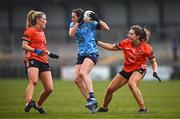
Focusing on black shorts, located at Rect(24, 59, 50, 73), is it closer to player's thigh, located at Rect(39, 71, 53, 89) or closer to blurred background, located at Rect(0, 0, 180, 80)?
player's thigh, located at Rect(39, 71, 53, 89)

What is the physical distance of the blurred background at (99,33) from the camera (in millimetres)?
42969

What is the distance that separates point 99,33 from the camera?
150ft

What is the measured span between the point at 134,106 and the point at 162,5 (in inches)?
1394

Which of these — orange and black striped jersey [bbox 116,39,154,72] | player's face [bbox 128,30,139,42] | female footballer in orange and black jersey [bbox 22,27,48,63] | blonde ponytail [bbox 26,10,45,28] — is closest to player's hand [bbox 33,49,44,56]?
female footballer in orange and black jersey [bbox 22,27,48,63]

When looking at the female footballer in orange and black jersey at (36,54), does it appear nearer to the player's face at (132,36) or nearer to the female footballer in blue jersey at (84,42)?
the female footballer in blue jersey at (84,42)

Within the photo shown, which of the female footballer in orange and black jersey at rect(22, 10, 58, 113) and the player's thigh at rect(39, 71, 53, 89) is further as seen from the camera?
the player's thigh at rect(39, 71, 53, 89)

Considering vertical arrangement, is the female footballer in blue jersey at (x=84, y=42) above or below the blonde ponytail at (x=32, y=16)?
below

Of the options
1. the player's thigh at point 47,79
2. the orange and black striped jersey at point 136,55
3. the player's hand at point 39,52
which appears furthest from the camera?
the player's thigh at point 47,79

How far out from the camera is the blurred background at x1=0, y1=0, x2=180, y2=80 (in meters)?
43.0

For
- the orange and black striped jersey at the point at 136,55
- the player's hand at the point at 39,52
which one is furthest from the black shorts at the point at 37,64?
the orange and black striped jersey at the point at 136,55

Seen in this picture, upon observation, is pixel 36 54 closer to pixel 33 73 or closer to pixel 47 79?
pixel 33 73

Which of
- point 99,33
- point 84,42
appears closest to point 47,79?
point 84,42

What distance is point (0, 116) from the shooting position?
1575cm

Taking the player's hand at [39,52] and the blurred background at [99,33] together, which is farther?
the blurred background at [99,33]
